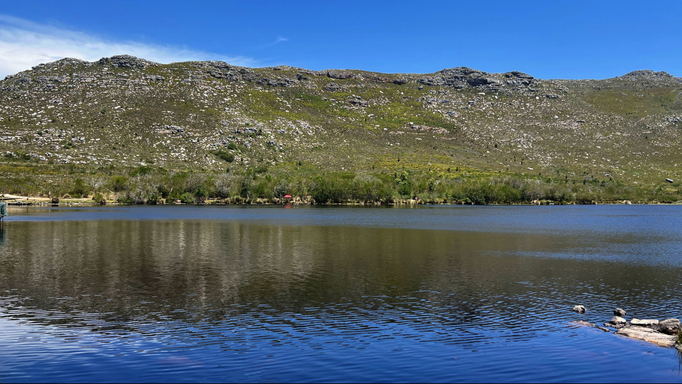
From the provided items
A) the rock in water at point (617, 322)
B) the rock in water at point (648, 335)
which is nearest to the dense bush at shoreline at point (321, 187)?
A: the rock in water at point (617, 322)

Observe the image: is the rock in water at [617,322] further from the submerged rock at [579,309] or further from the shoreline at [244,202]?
the shoreline at [244,202]

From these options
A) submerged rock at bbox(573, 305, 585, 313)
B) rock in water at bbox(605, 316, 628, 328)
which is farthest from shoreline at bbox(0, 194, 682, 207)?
rock in water at bbox(605, 316, 628, 328)

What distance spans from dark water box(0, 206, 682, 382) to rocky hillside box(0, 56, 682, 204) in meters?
98.8

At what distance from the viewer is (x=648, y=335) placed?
64.6 feet

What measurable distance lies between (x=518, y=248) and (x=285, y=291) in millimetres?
28694

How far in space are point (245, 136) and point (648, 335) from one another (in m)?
151

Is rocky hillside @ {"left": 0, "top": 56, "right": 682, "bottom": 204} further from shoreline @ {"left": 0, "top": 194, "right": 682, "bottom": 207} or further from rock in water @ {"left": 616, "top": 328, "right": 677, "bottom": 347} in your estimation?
rock in water @ {"left": 616, "top": 328, "right": 677, "bottom": 347}

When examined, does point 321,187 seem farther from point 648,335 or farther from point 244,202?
point 648,335

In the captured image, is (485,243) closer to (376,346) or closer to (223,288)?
(223,288)

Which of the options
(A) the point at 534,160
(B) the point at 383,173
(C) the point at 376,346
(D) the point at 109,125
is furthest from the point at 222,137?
(C) the point at 376,346

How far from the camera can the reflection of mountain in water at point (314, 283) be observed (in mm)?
22047

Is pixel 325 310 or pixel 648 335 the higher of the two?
pixel 325 310

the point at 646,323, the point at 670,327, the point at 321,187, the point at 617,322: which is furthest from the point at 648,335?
the point at 321,187

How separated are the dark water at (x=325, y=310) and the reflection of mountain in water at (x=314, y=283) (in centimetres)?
14
